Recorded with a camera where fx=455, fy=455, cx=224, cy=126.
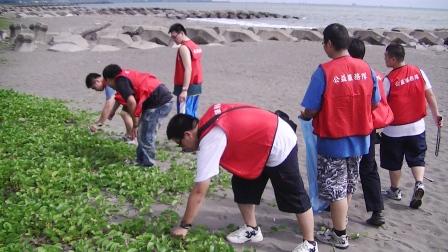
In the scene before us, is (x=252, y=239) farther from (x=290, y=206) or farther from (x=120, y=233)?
(x=120, y=233)

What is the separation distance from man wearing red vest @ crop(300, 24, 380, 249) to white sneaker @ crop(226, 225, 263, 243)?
0.77m

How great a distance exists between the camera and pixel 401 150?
224 inches

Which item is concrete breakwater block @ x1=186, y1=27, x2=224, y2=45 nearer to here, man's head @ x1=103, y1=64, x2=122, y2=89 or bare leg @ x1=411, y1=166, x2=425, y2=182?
man's head @ x1=103, y1=64, x2=122, y2=89

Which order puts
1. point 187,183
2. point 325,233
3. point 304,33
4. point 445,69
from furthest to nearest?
point 304,33
point 445,69
point 187,183
point 325,233

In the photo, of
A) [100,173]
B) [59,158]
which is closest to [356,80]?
[100,173]

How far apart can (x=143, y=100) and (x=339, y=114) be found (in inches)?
115

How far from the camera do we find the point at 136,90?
20.0 feet

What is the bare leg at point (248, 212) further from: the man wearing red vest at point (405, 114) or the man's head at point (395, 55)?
the man's head at point (395, 55)

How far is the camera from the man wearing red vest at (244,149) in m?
3.66

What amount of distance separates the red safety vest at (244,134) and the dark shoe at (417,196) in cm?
→ 272

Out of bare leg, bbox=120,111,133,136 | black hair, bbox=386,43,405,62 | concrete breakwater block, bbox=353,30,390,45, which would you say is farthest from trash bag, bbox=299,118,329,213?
concrete breakwater block, bbox=353,30,390,45

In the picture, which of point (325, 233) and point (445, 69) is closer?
point (325, 233)

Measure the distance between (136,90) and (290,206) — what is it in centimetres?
293

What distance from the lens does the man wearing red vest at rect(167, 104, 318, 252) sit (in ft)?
12.0
